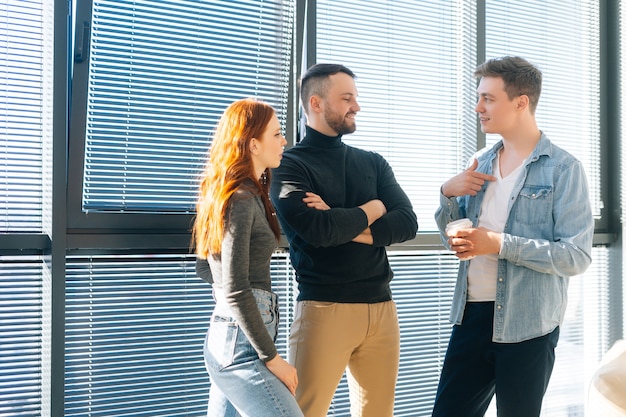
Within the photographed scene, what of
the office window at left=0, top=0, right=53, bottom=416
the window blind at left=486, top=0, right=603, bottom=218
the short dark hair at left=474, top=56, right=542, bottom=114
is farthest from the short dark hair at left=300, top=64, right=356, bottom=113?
the window blind at left=486, top=0, right=603, bottom=218

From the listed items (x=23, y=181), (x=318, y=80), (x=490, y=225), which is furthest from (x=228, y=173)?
(x=490, y=225)

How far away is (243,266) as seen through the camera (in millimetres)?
1808

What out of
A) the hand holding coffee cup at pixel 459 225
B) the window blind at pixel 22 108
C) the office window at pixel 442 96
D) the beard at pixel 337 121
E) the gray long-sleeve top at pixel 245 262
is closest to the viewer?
the gray long-sleeve top at pixel 245 262

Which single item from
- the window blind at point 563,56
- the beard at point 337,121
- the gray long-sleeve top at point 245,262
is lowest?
the gray long-sleeve top at point 245,262

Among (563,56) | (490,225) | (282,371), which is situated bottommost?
(282,371)

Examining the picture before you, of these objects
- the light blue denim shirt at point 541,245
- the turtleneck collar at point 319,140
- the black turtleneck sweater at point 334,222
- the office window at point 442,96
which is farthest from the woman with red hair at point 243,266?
the office window at point 442,96

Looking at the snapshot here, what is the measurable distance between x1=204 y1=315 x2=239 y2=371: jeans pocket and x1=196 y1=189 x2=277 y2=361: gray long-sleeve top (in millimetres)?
63

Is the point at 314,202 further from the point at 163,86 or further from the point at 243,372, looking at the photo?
the point at 163,86

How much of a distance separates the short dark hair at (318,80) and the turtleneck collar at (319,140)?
0.34ft

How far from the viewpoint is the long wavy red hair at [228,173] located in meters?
1.89

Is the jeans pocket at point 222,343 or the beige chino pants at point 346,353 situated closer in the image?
the jeans pocket at point 222,343

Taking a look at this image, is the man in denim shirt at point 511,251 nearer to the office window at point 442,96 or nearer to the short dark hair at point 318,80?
the short dark hair at point 318,80

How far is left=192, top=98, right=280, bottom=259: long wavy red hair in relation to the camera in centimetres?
189

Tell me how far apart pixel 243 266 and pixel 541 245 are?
105 cm
